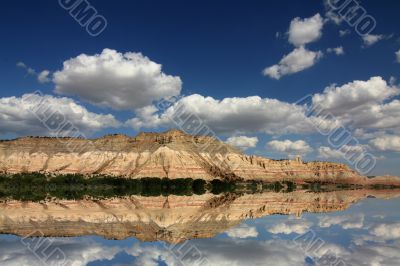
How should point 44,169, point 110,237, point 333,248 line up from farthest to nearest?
point 44,169 < point 110,237 < point 333,248

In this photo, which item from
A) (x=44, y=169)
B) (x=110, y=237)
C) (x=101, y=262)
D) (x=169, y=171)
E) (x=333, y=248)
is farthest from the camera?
(x=44, y=169)

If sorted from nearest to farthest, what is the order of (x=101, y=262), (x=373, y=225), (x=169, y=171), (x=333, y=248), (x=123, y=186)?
1. (x=101, y=262)
2. (x=333, y=248)
3. (x=373, y=225)
4. (x=123, y=186)
5. (x=169, y=171)

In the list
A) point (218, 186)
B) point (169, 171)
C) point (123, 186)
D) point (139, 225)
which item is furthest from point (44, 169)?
point (139, 225)

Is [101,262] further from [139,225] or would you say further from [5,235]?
[139,225]

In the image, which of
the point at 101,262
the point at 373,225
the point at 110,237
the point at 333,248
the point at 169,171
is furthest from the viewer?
the point at 169,171

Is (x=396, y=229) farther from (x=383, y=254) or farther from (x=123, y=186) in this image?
(x=123, y=186)

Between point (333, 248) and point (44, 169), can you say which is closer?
point (333, 248)

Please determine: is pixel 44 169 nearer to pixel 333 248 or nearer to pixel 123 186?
pixel 123 186

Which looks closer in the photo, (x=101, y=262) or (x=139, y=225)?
(x=101, y=262)

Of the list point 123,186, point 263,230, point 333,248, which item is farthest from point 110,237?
point 123,186
